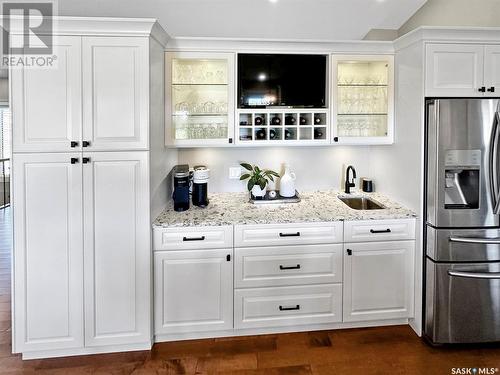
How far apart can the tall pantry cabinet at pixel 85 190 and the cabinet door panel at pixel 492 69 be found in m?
2.25

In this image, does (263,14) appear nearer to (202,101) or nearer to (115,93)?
(202,101)

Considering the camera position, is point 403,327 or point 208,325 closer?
point 208,325

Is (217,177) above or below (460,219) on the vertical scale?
above

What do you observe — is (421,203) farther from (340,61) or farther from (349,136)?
(340,61)

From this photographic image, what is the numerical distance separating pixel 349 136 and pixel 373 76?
1.77 feet

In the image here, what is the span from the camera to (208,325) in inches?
98.2

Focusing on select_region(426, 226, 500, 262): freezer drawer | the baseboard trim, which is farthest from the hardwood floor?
select_region(426, 226, 500, 262): freezer drawer

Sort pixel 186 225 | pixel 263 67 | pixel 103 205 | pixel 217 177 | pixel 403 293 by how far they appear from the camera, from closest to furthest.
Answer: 1. pixel 103 205
2. pixel 186 225
3. pixel 403 293
4. pixel 263 67
5. pixel 217 177

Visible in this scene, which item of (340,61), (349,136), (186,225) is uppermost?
(340,61)

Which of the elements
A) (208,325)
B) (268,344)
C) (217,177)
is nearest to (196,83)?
(217,177)

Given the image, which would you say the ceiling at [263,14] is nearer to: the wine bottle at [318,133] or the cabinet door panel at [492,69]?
the cabinet door panel at [492,69]

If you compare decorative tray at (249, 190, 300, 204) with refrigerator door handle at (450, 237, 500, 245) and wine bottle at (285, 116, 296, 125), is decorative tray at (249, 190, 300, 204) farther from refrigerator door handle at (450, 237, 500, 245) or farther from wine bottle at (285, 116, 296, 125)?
refrigerator door handle at (450, 237, 500, 245)

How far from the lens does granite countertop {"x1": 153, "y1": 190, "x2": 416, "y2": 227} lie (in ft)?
8.10

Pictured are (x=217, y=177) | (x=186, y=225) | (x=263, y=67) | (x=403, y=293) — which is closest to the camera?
(x=186, y=225)
